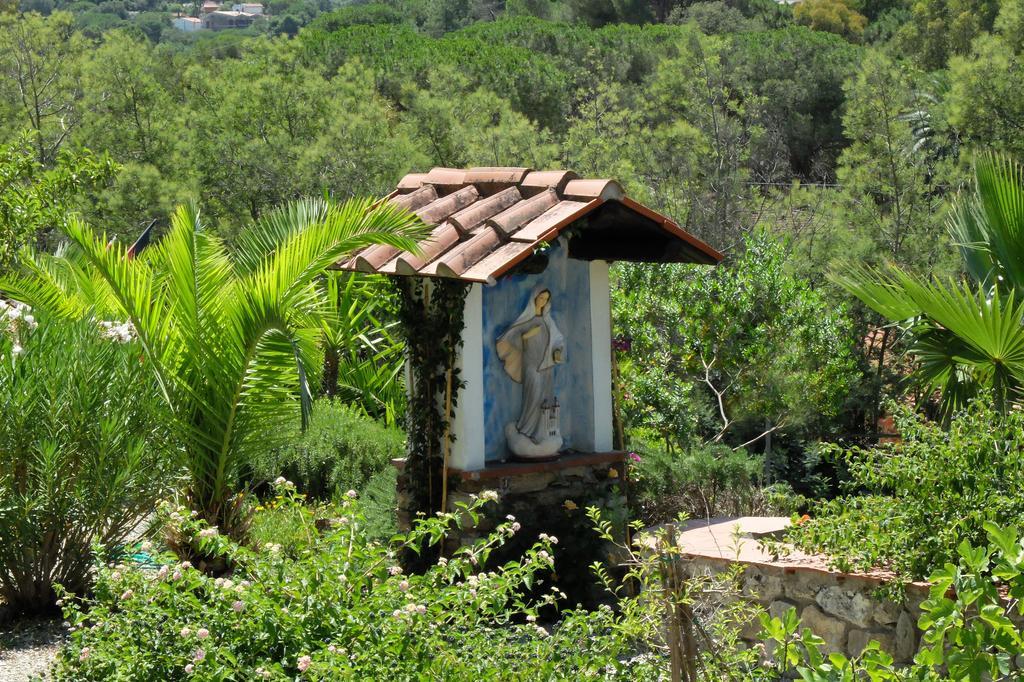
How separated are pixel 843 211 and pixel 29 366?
1039 centimetres

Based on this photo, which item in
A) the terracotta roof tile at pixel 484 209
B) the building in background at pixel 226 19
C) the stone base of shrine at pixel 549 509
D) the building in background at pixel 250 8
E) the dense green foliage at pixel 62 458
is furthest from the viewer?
the building in background at pixel 250 8

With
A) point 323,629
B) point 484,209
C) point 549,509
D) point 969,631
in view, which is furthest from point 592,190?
point 969,631

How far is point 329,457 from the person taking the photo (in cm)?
1063

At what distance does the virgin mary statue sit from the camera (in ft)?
27.9

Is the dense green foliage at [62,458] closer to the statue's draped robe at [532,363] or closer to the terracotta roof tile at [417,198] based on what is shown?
the terracotta roof tile at [417,198]

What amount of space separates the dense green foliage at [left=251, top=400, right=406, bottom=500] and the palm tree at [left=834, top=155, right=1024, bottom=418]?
4.49 meters

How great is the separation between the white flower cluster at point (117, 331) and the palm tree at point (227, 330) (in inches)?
3.3

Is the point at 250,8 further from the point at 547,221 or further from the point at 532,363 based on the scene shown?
the point at 547,221

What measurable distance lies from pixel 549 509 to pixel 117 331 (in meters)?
3.19

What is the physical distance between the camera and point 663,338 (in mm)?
11695

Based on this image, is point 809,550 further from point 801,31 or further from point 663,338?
point 801,31

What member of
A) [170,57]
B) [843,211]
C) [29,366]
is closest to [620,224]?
[29,366]

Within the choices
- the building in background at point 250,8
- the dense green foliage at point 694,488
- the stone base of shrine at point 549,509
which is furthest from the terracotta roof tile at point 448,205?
the building in background at point 250,8

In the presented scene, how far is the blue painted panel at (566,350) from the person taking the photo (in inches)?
334
